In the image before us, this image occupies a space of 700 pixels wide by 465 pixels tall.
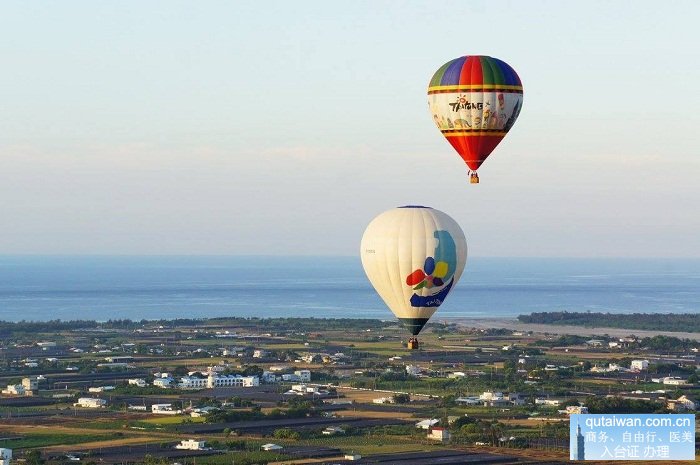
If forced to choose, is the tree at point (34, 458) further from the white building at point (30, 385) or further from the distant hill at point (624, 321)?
the distant hill at point (624, 321)

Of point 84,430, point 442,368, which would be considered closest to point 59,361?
point 442,368

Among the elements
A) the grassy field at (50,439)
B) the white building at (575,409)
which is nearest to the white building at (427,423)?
the white building at (575,409)

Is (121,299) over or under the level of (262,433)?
over

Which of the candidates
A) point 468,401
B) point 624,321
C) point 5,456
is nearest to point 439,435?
point 468,401

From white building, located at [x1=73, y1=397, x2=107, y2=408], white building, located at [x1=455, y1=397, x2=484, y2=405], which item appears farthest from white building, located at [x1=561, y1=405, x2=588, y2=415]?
white building, located at [x1=73, y1=397, x2=107, y2=408]

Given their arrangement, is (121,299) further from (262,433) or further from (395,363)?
(262,433)
